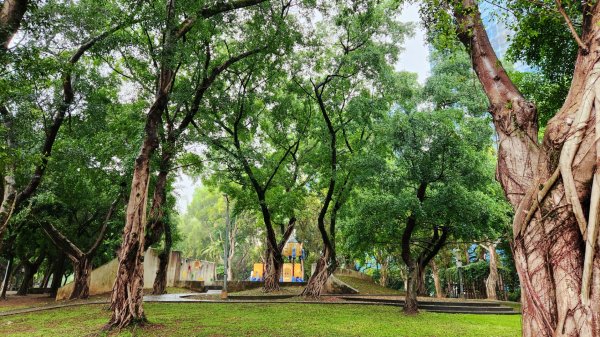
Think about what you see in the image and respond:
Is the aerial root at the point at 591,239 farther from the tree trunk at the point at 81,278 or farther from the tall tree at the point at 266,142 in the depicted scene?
the tree trunk at the point at 81,278

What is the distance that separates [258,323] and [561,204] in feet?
21.7

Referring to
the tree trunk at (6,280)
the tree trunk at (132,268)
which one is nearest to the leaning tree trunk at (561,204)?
the tree trunk at (132,268)

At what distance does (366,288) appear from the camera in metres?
20.1

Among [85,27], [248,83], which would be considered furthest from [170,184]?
[85,27]

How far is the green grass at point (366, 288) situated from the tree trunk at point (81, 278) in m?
12.6

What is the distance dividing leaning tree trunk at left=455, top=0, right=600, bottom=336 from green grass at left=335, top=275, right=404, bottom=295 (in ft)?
53.3

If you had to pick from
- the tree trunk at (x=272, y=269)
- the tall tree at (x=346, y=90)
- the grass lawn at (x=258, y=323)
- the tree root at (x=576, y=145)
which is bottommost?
the grass lawn at (x=258, y=323)

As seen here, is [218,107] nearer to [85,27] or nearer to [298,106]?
[298,106]

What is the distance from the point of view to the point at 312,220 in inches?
989

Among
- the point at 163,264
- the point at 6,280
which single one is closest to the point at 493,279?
the point at 163,264

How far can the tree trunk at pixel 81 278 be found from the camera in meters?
14.6

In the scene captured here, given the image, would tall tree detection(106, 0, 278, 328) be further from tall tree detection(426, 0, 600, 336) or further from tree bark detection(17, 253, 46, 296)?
tree bark detection(17, 253, 46, 296)

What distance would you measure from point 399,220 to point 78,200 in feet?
46.2

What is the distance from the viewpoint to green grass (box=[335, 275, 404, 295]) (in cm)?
1914
